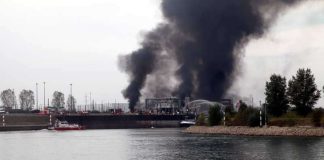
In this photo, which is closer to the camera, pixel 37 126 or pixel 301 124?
pixel 301 124

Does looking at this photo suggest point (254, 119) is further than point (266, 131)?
Yes

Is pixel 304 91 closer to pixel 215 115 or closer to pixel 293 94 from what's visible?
pixel 293 94

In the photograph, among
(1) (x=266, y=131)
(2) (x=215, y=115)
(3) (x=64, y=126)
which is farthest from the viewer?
(3) (x=64, y=126)

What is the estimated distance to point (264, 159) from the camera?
5716 centimetres

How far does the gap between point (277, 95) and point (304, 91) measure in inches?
213

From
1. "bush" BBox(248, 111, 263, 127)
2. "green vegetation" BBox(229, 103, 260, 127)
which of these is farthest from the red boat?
"bush" BBox(248, 111, 263, 127)

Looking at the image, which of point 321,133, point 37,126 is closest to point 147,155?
point 321,133

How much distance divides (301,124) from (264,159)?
47964mm

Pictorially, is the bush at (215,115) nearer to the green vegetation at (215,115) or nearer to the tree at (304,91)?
the green vegetation at (215,115)

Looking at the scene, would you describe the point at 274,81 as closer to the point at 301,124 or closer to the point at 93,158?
the point at 301,124

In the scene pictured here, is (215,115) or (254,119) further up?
(215,115)

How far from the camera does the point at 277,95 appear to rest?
112 metres

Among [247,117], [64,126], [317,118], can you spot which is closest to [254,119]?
[247,117]

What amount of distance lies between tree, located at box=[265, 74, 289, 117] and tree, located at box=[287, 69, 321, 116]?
226 cm
